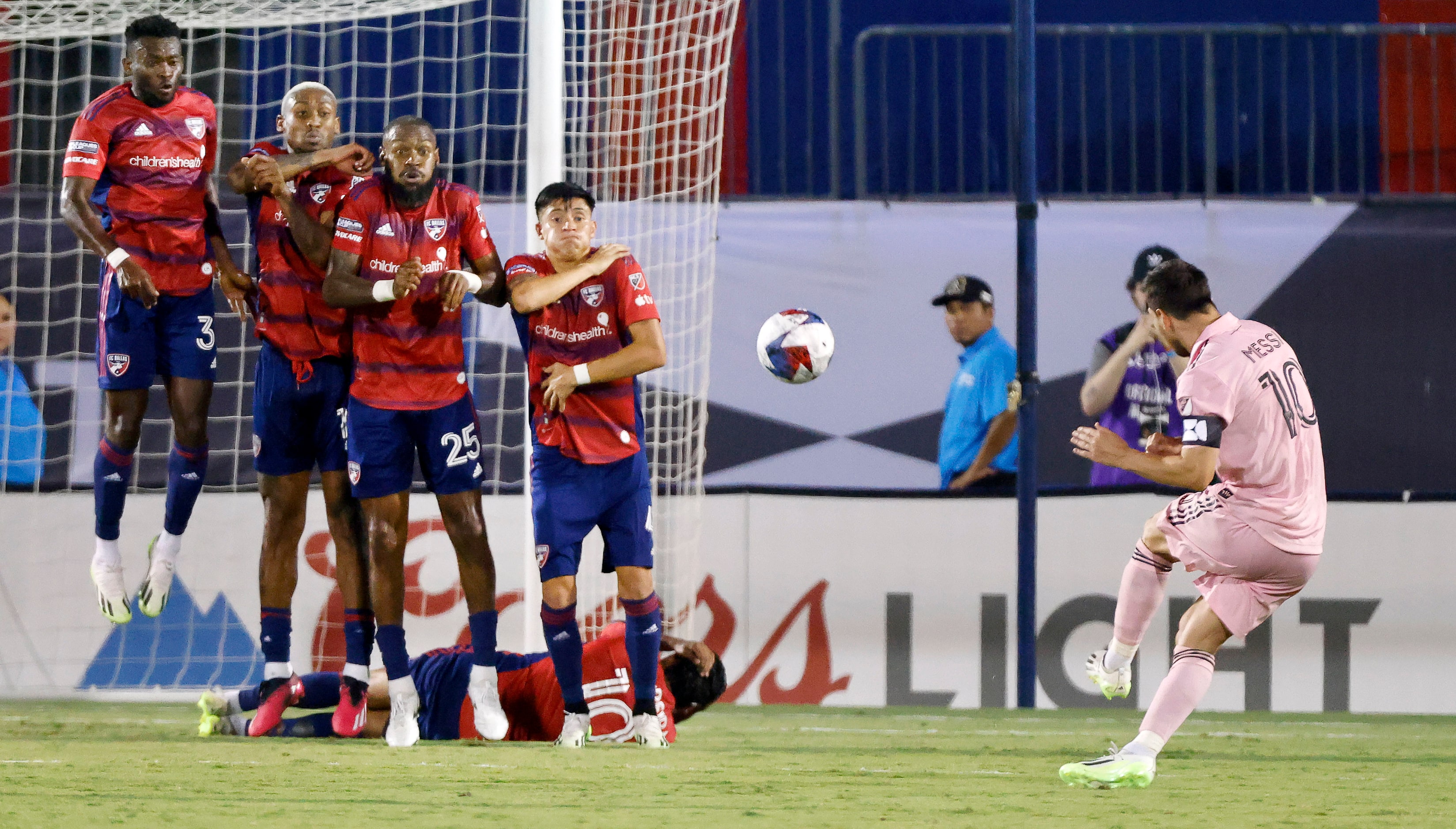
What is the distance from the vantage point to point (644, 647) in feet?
19.3

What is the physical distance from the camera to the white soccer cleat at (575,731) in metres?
5.80

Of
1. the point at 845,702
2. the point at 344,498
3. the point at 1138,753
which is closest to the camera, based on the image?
the point at 1138,753

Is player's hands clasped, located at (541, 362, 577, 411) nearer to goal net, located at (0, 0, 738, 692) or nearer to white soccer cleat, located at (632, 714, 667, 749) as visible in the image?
white soccer cleat, located at (632, 714, 667, 749)

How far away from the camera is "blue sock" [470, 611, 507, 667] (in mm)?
6035

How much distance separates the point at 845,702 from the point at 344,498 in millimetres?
2889

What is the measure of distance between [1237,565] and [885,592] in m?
3.48

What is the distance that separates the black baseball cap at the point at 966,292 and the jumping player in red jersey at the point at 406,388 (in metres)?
3.08

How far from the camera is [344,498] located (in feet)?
20.5

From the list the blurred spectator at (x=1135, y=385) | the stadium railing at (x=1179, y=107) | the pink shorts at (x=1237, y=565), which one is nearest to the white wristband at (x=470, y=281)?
the pink shorts at (x=1237, y=565)

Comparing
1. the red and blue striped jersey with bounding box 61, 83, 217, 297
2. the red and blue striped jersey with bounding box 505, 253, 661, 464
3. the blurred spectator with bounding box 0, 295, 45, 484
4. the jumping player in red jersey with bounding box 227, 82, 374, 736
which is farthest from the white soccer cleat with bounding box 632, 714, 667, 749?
the blurred spectator with bounding box 0, 295, 45, 484

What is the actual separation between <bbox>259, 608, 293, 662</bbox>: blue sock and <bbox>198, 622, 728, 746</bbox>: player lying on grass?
0.44 ft

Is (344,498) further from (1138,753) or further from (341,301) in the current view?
(1138,753)

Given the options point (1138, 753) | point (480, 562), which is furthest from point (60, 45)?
point (1138, 753)

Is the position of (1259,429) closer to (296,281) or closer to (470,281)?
(470,281)
